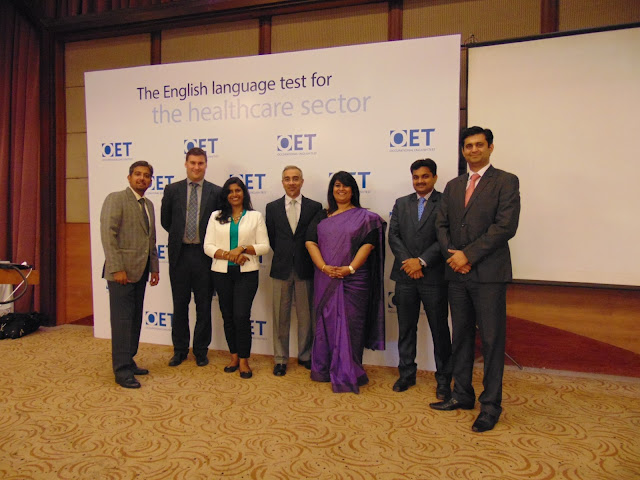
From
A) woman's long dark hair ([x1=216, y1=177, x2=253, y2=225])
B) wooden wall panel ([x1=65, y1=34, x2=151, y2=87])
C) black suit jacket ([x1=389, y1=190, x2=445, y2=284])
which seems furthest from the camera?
wooden wall panel ([x1=65, y1=34, x2=151, y2=87])

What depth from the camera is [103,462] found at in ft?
6.07

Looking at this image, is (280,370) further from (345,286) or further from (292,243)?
(292,243)

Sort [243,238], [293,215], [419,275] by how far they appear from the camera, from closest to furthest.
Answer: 1. [419,275]
2. [243,238]
3. [293,215]

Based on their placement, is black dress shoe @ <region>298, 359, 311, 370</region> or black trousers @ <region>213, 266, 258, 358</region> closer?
black trousers @ <region>213, 266, 258, 358</region>

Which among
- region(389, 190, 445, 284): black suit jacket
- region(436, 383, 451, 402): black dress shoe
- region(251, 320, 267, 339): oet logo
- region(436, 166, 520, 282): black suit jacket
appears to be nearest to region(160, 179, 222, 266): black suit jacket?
region(251, 320, 267, 339): oet logo

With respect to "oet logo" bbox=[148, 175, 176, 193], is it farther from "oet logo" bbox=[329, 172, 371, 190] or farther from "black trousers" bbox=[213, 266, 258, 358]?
"oet logo" bbox=[329, 172, 371, 190]

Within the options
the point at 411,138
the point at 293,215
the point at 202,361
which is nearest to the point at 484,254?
the point at 411,138

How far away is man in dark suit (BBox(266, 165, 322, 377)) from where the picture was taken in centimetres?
296

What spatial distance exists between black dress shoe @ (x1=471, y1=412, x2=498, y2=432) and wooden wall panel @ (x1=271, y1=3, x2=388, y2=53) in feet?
9.53

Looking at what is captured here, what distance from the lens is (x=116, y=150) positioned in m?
3.72

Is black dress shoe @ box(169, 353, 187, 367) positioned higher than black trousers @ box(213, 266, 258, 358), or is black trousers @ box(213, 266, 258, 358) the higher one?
black trousers @ box(213, 266, 258, 358)

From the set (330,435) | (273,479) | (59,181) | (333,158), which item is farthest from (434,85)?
(59,181)

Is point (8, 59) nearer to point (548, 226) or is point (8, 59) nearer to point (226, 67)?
point (226, 67)

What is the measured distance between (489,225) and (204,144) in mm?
2350
